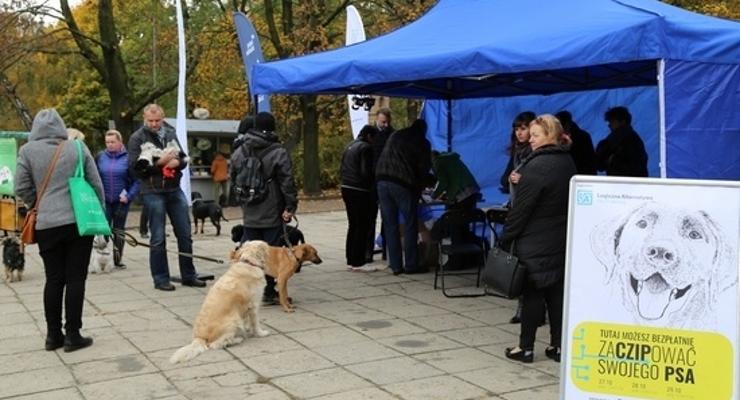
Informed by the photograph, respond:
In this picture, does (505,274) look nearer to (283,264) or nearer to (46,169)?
(283,264)

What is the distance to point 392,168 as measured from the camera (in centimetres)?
834

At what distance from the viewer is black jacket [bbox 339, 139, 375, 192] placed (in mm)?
8859

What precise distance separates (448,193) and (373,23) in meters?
14.0

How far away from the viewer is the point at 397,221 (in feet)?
28.2

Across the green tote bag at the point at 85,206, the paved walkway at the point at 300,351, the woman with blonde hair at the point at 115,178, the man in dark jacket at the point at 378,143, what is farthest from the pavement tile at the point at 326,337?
the woman with blonde hair at the point at 115,178

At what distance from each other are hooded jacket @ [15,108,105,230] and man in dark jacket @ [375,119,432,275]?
368 cm

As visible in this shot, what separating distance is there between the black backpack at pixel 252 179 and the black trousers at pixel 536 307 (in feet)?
8.83

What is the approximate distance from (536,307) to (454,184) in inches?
134

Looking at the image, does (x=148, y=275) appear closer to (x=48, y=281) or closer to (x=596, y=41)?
(x=48, y=281)

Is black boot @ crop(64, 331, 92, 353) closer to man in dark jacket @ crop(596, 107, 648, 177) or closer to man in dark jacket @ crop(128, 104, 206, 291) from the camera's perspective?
man in dark jacket @ crop(128, 104, 206, 291)

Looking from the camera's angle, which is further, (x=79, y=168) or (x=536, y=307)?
(x=79, y=168)

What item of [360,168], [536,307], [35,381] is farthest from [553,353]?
[360,168]

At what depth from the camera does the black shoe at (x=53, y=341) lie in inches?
222

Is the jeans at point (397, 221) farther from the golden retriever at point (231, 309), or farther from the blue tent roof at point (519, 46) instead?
the golden retriever at point (231, 309)
